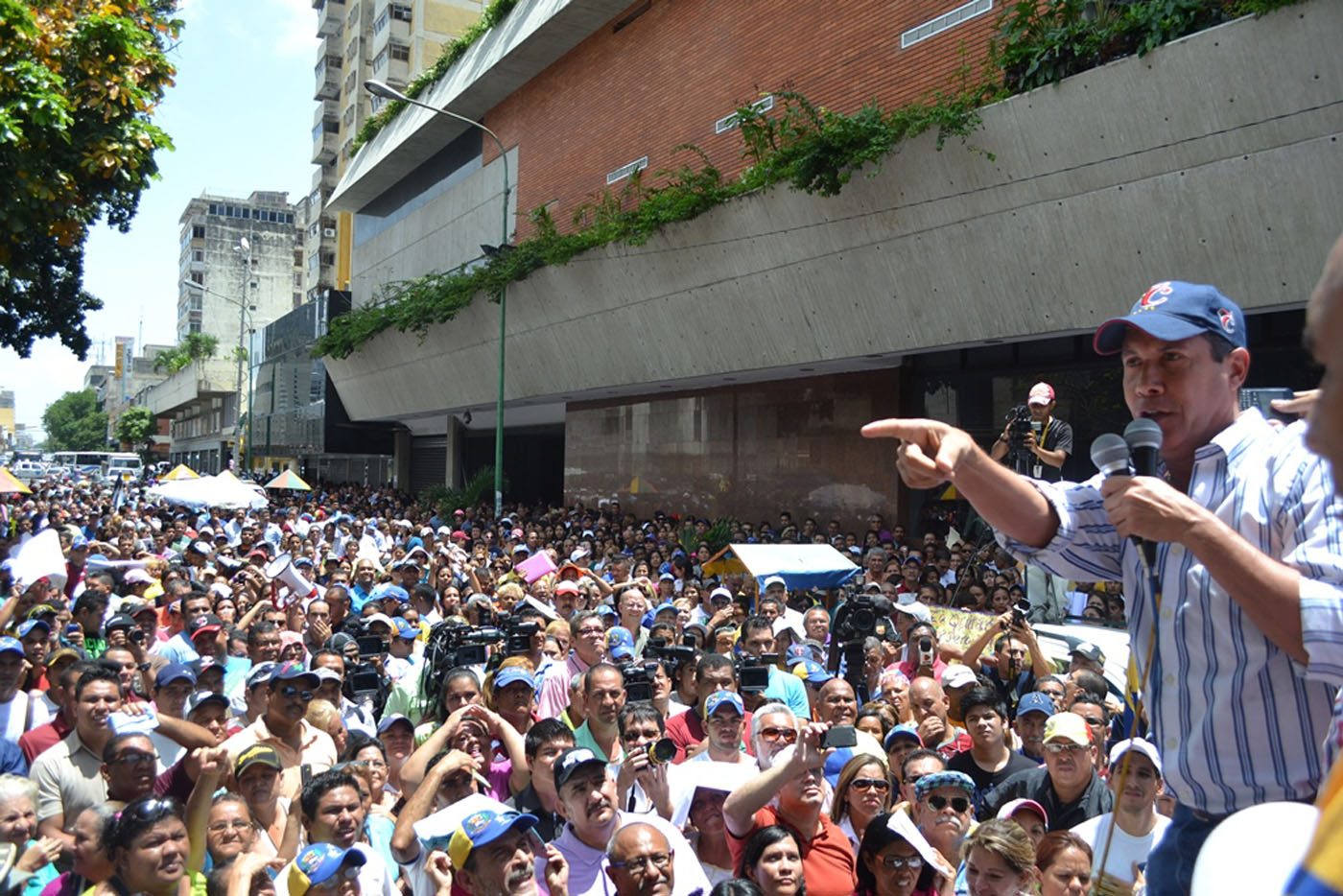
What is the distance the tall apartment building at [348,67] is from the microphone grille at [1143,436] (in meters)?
46.5

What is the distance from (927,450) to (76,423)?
5712 inches

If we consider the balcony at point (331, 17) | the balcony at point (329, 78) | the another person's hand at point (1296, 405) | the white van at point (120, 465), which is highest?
the balcony at point (331, 17)

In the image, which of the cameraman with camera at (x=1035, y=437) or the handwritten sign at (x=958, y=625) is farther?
the handwritten sign at (x=958, y=625)

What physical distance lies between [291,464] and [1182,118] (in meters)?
47.7

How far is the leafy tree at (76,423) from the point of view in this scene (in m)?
126

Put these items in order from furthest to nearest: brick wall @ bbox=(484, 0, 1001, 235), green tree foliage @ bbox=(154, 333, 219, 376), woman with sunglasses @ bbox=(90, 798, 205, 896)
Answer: green tree foliage @ bbox=(154, 333, 219, 376)
brick wall @ bbox=(484, 0, 1001, 235)
woman with sunglasses @ bbox=(90, 798, 205, 896)

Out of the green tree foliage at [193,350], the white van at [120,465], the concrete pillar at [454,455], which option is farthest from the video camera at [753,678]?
the green tree foliage at [193,350]

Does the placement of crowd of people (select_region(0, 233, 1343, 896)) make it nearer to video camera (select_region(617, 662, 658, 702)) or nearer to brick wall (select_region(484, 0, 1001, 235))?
video camera (select_region(617, 662, 658, 702))

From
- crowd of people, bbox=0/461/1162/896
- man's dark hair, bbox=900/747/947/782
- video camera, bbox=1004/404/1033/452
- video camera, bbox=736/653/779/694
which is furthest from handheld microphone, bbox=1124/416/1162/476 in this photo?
video camera, bbox=1004/404/1033/452

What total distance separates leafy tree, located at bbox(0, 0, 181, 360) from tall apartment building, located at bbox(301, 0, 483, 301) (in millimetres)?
34115

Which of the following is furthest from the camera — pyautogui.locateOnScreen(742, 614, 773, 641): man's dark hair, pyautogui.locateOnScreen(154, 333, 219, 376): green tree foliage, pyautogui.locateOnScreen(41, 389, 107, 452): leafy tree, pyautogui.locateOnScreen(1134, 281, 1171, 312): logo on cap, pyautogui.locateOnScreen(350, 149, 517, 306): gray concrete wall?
pyautogui.locateOnScreen(41, 389, 107, 452): leafy tree

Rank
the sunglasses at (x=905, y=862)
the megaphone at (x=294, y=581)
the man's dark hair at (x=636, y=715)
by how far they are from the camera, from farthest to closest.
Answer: the megaphone at (x=294, y=581), the man's dark hair at (x=636, y=715), the sunglasses at (x=905, y=862)

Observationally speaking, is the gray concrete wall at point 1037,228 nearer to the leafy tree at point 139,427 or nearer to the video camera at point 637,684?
the video camera at point 637,684

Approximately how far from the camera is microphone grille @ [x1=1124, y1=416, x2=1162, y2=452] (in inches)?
87.6
